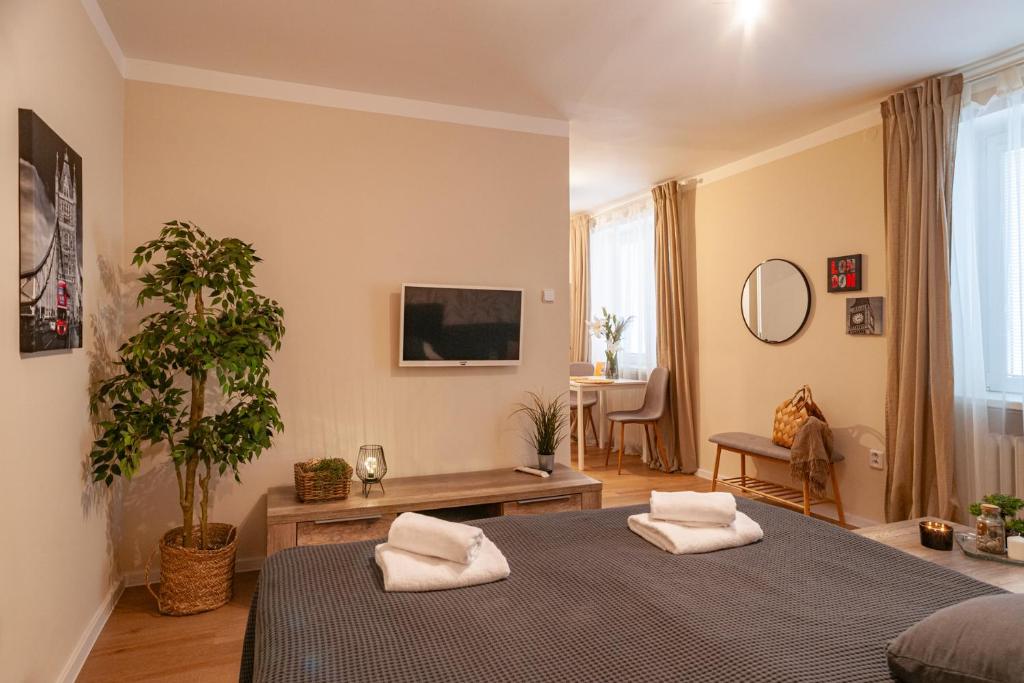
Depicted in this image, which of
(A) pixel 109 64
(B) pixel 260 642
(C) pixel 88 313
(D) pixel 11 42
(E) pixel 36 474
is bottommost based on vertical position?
(B) pixel 260 642

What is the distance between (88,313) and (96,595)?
1201 mm

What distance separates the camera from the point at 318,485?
121 inches

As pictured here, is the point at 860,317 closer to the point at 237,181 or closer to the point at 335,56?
the point at 335,56

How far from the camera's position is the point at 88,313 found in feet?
8.43

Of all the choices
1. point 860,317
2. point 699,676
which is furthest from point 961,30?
point 699,676

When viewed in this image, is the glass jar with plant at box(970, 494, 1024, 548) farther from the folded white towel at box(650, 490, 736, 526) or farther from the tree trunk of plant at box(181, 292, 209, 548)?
the tree trunk of plant at box(181, 292, 209, 548)

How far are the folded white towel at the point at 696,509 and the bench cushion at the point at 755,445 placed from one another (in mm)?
2287

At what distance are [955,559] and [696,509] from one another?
44.6 inches

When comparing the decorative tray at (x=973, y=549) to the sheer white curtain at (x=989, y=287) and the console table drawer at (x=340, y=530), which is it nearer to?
the sheer white curtain at (x=989, y=287)

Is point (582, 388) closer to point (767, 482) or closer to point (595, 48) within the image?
point (767, 482)

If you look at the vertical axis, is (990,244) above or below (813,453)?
above

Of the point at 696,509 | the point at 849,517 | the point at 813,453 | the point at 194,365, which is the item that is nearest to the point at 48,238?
the point at 194,365

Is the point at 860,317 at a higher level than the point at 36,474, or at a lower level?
higher

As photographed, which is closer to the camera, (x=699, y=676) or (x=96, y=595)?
(x=699, y=676)
